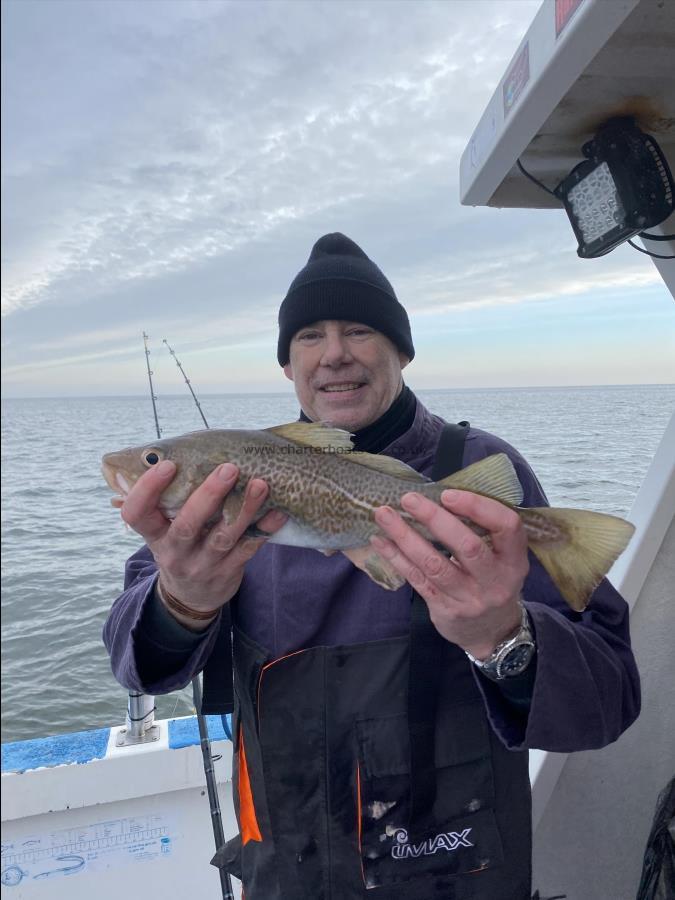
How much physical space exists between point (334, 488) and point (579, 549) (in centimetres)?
89

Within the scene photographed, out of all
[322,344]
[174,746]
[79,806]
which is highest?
[322,344]

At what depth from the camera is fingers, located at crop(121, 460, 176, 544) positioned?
1.96m

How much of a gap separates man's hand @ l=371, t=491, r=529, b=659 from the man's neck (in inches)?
32.1

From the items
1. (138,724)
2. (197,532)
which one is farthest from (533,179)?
(138,724)

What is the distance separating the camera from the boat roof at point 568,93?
4.86 ft

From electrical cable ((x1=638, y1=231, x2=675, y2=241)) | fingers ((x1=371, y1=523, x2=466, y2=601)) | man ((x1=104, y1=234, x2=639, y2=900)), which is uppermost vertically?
electrical cable ((x1=638, y1=231, x2=675, y2=241))

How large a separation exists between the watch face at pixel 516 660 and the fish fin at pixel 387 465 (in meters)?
0.65

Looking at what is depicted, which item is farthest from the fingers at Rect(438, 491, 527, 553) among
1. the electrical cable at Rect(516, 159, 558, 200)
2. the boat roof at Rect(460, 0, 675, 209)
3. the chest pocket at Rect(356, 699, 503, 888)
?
the electrical cable at Rect(516, 159, 558, 200)

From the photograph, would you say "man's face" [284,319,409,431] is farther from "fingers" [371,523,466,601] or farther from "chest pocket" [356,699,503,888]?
"chest pocket" [356,699,503,888]

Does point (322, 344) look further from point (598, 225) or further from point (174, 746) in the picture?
point (174, 746)

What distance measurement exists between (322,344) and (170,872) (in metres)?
3.49

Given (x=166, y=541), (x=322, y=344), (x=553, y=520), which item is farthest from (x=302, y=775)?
(x=322, y=344)

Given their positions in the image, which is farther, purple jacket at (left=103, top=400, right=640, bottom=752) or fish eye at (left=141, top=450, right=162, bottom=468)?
fish eye at (left=141, top=450, right=162, bottom=468)

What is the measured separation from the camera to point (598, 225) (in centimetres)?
217
